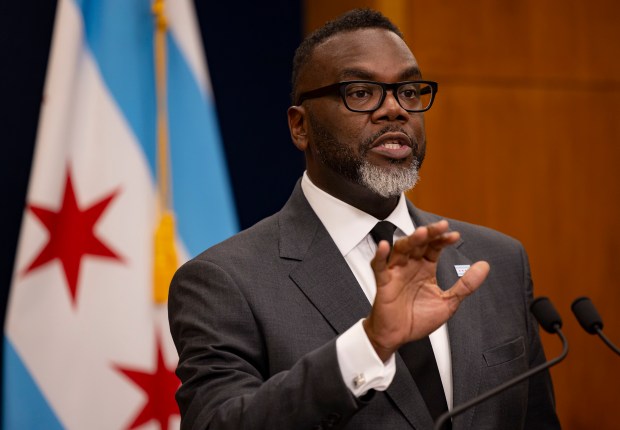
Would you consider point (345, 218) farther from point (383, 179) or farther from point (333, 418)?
point (333, 418)

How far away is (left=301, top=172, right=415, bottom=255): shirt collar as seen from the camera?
1922mm

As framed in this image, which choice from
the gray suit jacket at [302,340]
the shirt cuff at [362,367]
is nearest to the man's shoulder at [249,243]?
the gray suit jacket at [302,340]

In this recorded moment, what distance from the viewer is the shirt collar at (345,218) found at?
6.31 feet

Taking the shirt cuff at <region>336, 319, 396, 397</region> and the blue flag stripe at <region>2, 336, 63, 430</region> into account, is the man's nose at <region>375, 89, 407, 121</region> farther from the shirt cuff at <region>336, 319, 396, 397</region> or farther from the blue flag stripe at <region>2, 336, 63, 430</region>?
the blue flag stripe at <region>2, 336, 63, 430</region>

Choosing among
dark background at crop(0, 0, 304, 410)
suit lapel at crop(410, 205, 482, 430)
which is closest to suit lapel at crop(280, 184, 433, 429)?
suit lapel at crop(410, 205, 482, 430)

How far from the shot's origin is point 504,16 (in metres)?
3.68

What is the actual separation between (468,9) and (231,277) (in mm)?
2260

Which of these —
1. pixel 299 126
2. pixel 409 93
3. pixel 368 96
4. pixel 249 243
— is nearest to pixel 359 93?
pixel 368 96

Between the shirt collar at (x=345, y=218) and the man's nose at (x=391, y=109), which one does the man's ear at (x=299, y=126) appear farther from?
the man's nose at (x=391, y=109)

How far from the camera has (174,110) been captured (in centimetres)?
309

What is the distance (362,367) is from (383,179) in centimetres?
55

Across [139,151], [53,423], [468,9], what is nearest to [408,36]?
[468,9]

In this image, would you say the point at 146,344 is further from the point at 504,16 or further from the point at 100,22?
the point at 504,16

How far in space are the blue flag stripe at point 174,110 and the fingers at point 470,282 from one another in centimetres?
165
